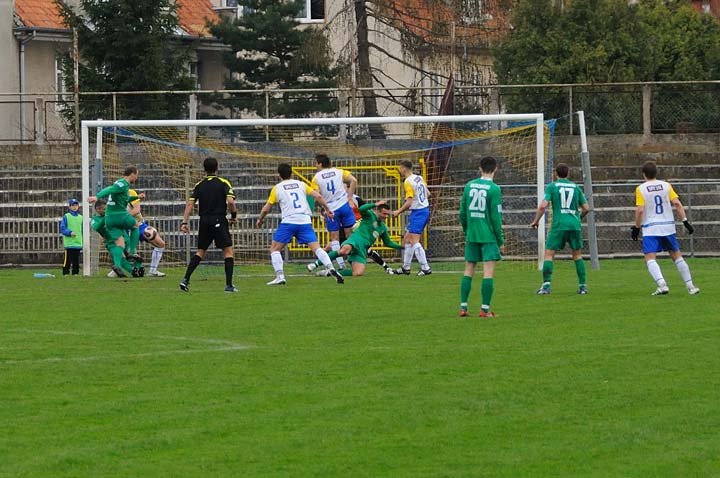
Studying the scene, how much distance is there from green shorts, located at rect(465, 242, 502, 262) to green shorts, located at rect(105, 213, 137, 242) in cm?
950

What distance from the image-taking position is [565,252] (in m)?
31.3

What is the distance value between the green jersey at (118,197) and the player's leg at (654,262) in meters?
8.59

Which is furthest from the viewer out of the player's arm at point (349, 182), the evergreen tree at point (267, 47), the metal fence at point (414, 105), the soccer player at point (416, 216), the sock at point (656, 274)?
the evergreen tree at point (267, 47)

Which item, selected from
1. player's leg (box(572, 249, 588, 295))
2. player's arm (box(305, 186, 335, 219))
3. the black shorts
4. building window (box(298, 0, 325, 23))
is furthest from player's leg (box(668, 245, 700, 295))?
building window (box(298, 0, 325, 23))

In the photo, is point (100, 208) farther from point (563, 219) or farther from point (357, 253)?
point (563, 219)

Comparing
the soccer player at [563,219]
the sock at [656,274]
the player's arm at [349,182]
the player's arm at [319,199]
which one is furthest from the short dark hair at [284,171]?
the sock at [656,274]

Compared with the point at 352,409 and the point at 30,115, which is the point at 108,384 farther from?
the point at 30,115

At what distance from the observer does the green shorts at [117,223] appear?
23.8 m

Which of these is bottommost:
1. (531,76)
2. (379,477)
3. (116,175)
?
(379,477)

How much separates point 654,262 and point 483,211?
433 cm

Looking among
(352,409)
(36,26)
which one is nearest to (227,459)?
(352,409)

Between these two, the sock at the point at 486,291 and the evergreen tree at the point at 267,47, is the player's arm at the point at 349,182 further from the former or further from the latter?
the evergreen tree at the point at 267,47

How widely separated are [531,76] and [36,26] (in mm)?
15590

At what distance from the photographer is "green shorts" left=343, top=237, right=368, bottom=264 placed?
2359cm
